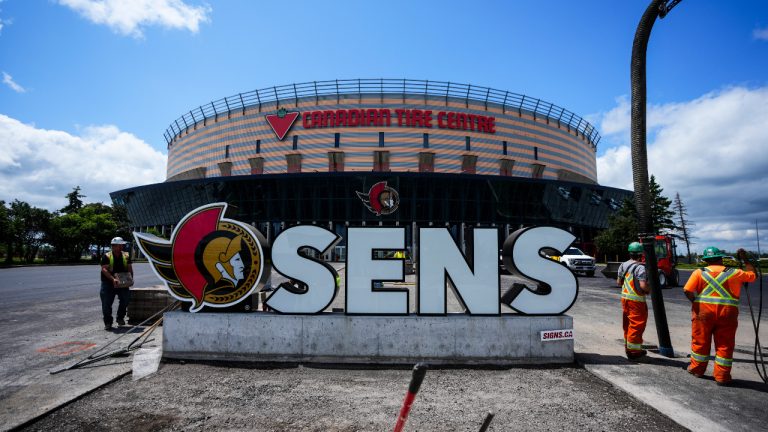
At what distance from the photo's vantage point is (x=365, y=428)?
391cm

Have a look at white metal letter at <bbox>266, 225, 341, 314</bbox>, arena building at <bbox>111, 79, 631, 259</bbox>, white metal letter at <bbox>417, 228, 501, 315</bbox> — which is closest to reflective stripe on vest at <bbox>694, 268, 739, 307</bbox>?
white metal letter at <bbox>417, 228, 501, 315</bbox>

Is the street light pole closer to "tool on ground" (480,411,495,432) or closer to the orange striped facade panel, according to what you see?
"tool on ground" (480,411,495,432)

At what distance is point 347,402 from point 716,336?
17.6 feet

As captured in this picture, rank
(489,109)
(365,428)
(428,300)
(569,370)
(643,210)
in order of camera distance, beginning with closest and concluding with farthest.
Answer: (365,428) < (569,370) < (428,300) < (643,210) < (489,109)

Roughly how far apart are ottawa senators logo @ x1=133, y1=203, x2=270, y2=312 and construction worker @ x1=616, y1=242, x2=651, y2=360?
6.40m

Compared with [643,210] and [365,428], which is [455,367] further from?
[643,210]

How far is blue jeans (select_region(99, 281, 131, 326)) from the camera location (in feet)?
28.4

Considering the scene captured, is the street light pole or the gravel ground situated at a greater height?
the street light pole

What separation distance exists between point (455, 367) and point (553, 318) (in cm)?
186

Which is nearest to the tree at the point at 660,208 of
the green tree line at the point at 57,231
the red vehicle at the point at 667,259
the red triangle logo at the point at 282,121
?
the red vehicle at the point at 667,259

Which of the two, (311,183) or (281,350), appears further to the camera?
(311,183)

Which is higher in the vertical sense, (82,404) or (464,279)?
(464,279)

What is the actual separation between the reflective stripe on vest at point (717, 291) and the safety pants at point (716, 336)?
7 cm

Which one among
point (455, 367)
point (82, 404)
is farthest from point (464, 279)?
point (82, 404)
